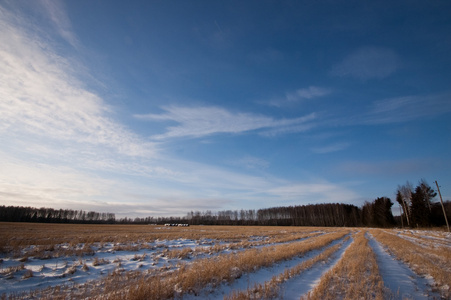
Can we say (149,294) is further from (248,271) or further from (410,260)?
(410,260)

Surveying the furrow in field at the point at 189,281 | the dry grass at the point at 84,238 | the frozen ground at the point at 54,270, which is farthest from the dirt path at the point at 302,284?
the dry grass at the point at 84,238

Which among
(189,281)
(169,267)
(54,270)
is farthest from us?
(169,267)

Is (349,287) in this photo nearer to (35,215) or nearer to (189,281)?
(189,281)

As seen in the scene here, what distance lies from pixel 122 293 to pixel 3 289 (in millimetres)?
4671

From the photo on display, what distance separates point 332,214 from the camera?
11212 centimetres

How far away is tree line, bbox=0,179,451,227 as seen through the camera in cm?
5341

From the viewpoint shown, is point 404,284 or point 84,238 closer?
point 404,284

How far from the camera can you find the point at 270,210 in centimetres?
14188

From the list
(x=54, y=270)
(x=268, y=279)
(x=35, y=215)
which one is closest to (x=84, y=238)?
(x=54, y=270)

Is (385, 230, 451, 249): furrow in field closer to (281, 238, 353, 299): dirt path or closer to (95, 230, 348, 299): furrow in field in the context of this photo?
(281, 238, 353, 299): dirt path

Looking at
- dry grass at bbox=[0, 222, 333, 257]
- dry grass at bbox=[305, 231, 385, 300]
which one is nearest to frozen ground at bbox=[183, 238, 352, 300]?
dry grass at bbox=[305, 231, 385, 300]

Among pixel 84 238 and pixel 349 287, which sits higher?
pixel 349 287

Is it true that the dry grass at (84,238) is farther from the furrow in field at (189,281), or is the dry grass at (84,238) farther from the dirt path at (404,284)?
the dirt path at (404,284)

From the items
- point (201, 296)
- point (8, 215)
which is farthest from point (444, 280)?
point (8, 215)
